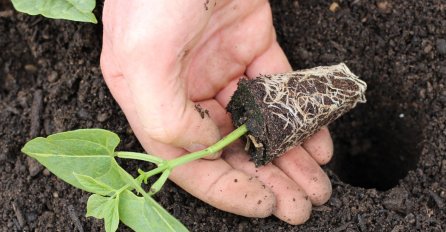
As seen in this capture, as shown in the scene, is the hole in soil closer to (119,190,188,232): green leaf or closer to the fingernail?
the fingernail

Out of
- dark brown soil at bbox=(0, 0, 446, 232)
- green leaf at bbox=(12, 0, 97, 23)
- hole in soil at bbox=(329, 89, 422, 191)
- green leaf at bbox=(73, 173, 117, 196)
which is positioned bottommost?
hole in soil at bbox=(329, 89, 422, 191)

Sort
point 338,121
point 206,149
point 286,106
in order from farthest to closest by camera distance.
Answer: point 338,121 < point 286,106 < point 206,149

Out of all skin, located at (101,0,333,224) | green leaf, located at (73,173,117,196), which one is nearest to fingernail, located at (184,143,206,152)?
skin, located at (101,0,333,224)

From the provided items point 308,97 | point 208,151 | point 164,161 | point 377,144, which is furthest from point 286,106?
point 377,144

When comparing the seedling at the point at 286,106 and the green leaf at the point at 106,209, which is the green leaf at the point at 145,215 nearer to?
the green leaf at the point at 106,209

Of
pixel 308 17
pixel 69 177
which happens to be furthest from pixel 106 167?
pixel 308 17

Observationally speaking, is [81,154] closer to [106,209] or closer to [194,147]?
[106,209]

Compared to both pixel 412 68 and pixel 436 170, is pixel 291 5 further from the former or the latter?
pixel 436 170
